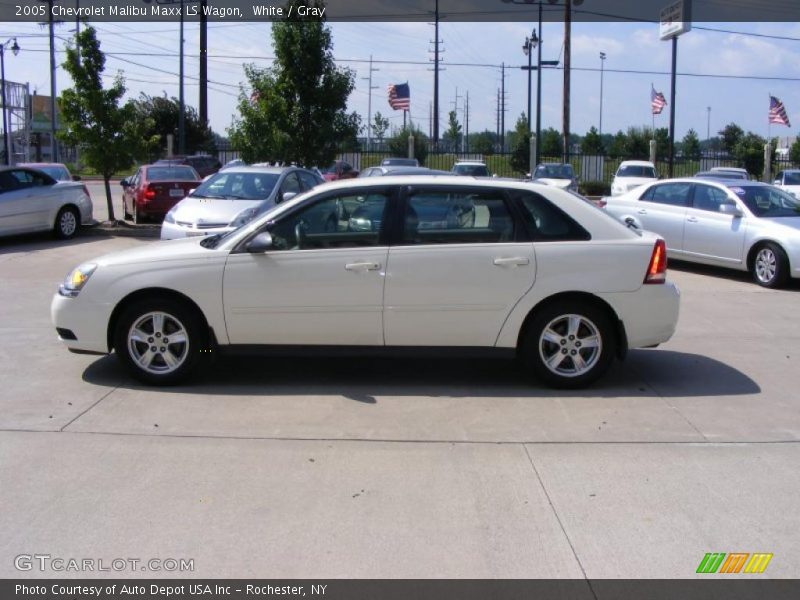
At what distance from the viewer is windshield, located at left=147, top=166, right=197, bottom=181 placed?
20.2 meters

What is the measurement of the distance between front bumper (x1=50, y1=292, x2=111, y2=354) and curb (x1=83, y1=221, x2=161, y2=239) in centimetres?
1159

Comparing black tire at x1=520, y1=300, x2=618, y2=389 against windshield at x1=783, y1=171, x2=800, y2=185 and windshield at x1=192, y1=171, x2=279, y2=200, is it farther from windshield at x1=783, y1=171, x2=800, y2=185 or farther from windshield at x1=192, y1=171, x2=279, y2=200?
windshield at x1=783, y1=171, x2=800, y2=185

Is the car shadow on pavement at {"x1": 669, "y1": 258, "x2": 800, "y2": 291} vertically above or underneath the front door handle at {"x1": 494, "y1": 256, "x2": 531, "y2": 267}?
underneath

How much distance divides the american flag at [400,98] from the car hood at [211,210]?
30122 millimetres

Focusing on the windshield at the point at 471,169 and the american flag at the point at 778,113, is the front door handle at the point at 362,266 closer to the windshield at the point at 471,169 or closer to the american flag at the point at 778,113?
the windshield at the point at 471,169

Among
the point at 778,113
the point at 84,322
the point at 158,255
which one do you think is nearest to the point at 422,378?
the point at 158,255

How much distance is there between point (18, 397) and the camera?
659 cm

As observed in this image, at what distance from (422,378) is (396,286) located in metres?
1.02

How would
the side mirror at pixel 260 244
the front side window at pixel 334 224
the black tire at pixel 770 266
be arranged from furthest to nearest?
the black tire at pixel 770 266, the front side window at pixel 334 224, the side mirror at pixel 260 244

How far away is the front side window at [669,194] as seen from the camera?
14055 millimetres

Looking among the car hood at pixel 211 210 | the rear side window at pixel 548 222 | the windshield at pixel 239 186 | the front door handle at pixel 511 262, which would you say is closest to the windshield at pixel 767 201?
the rear side window at pixel 548 222

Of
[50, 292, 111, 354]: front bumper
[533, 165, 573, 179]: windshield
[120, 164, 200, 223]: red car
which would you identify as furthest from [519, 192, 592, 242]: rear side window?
[533, 165, 573, 179]: windshield

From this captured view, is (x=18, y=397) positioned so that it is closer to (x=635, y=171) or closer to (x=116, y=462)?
(x=116, y=462)
